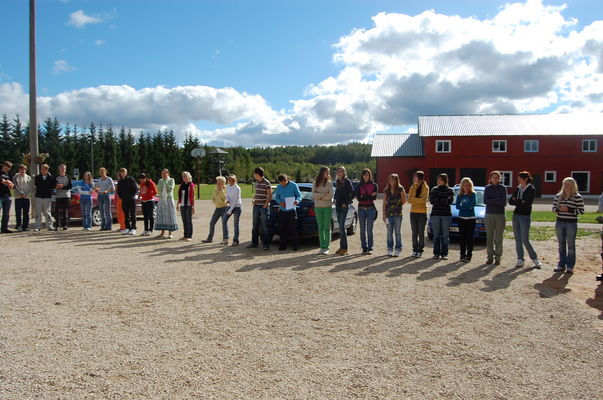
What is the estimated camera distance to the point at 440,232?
373 inches

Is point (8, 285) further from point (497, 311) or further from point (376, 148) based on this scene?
point (376, 148)

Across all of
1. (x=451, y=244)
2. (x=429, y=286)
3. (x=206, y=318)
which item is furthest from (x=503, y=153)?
(x=206, y=318)

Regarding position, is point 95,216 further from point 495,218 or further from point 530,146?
point 530,146

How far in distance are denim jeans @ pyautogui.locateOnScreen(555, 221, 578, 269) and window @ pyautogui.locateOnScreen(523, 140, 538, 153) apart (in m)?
37.6

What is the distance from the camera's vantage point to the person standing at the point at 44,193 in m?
13.3

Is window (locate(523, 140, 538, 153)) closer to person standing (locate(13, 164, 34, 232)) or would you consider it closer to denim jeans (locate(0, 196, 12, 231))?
person standing (locate(13, 164, 34, 232))

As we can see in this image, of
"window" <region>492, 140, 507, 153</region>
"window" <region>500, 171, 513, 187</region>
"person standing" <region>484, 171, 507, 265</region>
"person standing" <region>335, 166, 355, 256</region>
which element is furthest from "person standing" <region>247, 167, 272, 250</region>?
"window" <region>492, 140, 507, 153</region>

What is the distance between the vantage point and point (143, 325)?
16.6ft

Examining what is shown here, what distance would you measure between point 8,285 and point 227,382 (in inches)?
194

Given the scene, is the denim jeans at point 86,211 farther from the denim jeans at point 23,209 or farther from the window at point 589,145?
the window at point 589,145

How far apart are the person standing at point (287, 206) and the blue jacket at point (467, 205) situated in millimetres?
3393

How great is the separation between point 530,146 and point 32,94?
39897 mm

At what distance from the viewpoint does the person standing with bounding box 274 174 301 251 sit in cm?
1028

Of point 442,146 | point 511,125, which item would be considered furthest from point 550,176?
point 442,146
